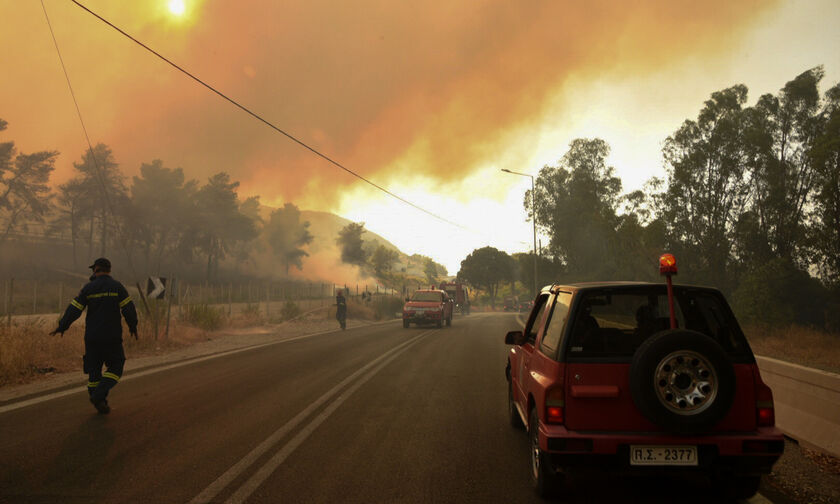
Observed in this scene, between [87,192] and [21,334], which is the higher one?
[87,192]

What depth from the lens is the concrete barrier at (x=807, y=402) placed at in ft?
16.9

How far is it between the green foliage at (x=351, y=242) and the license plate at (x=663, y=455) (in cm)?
13940

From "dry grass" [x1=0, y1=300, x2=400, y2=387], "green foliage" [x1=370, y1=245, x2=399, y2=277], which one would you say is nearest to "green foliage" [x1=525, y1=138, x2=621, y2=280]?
"dry grass" [x1=0, y1=300, x2=400, y2=387]

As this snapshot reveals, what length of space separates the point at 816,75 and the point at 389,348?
105 feet

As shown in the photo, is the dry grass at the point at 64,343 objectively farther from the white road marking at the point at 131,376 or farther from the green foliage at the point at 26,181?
the green foliage at the point at 26,181

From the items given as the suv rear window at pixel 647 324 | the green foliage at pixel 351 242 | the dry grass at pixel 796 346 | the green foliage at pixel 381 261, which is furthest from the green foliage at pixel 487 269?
the suv rear window at pixel 647 324

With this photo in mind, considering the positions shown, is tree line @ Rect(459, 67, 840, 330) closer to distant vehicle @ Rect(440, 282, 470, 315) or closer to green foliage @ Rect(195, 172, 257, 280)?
distant vehicle @ Rect(440, 282, 470, 315)

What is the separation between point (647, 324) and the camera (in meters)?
4.39

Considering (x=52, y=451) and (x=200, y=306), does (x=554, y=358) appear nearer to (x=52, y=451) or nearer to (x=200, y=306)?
(x=52, y=451)

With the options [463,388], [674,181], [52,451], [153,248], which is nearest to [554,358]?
[52,451]

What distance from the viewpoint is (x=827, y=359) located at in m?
13.2

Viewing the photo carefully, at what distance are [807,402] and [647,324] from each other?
2678 mm

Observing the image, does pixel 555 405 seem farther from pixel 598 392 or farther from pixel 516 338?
pixel 516 338

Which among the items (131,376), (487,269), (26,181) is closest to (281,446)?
(131,376)
